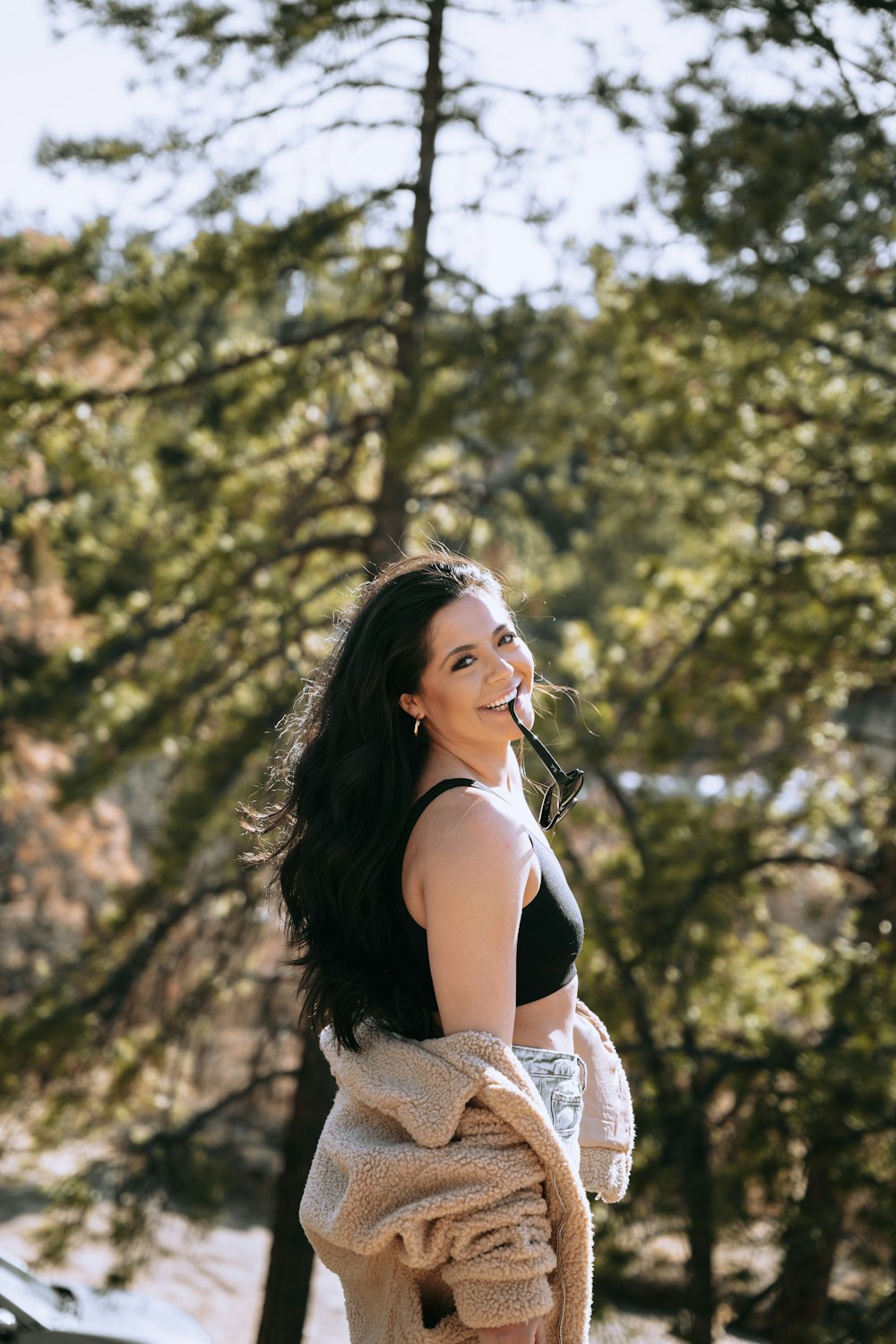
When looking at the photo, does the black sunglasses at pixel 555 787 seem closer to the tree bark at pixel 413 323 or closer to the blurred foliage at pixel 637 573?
the blurred foliage at pixel 637 573

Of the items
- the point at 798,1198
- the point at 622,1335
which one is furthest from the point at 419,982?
the point at 622,1335

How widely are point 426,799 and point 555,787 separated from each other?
296 mm

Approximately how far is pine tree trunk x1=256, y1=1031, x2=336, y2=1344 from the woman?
416 cm

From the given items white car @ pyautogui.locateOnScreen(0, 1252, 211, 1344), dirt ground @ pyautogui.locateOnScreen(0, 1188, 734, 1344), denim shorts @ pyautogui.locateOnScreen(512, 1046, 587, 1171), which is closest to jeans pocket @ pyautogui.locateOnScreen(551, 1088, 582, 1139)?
denim shorts @ pyautogui.locateOnScreen(512, 1046, 587, 1171)

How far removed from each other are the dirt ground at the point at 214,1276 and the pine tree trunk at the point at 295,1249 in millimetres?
3281

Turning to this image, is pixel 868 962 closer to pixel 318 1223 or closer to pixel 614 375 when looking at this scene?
pixel 614 375

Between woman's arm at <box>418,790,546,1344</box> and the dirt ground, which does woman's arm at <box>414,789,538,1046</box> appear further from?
the dirt ground

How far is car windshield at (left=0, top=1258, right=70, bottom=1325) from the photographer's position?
17.0ft

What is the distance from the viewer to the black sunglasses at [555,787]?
6.80 ft

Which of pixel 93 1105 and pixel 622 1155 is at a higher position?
pixel 622 1155

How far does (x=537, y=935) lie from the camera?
1.94m

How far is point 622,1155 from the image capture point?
2176 millimetres

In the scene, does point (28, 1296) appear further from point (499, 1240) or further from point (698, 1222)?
point (499, 1240)

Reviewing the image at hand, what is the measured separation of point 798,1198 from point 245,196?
4939 mm
